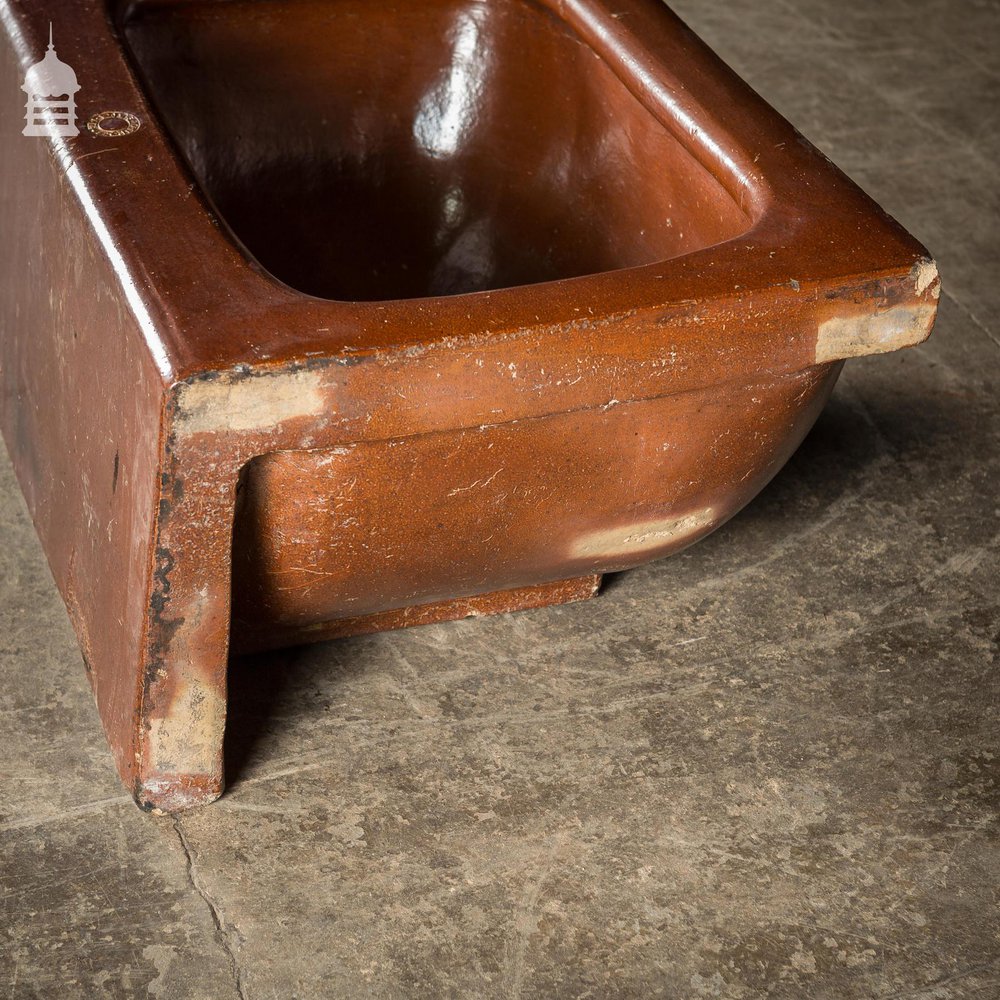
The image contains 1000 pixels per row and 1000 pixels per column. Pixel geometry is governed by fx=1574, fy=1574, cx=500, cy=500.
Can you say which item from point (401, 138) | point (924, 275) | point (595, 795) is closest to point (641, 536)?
point (595, 795)

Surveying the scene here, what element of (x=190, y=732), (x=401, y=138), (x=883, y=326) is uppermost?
(x=883, y=326)

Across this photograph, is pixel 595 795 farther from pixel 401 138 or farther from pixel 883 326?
pixel 401 138

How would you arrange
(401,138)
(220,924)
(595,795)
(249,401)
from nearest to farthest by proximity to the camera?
(249,401), (220,924), (595,795), (401,138)

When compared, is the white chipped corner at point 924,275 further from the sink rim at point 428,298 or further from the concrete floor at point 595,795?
the concrete floor at point 595,795

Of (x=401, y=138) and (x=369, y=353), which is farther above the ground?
(x=369, y=353)

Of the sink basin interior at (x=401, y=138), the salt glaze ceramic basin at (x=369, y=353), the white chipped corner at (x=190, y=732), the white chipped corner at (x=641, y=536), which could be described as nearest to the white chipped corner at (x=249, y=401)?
the salt glaze ceramic basin at (x=369, y=353)

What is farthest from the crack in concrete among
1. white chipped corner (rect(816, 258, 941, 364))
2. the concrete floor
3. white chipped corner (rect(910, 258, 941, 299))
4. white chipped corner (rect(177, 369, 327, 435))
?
white chipped corner (rect(910, 258, 941, 299))

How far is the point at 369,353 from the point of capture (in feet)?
4.90

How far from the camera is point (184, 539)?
5.13 ft

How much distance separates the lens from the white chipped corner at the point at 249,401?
4.73 ft

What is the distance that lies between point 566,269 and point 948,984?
1.15 meters

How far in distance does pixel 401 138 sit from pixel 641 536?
0.86 metres

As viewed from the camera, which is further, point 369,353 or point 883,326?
point 883,326

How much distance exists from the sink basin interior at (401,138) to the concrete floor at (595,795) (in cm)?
54
